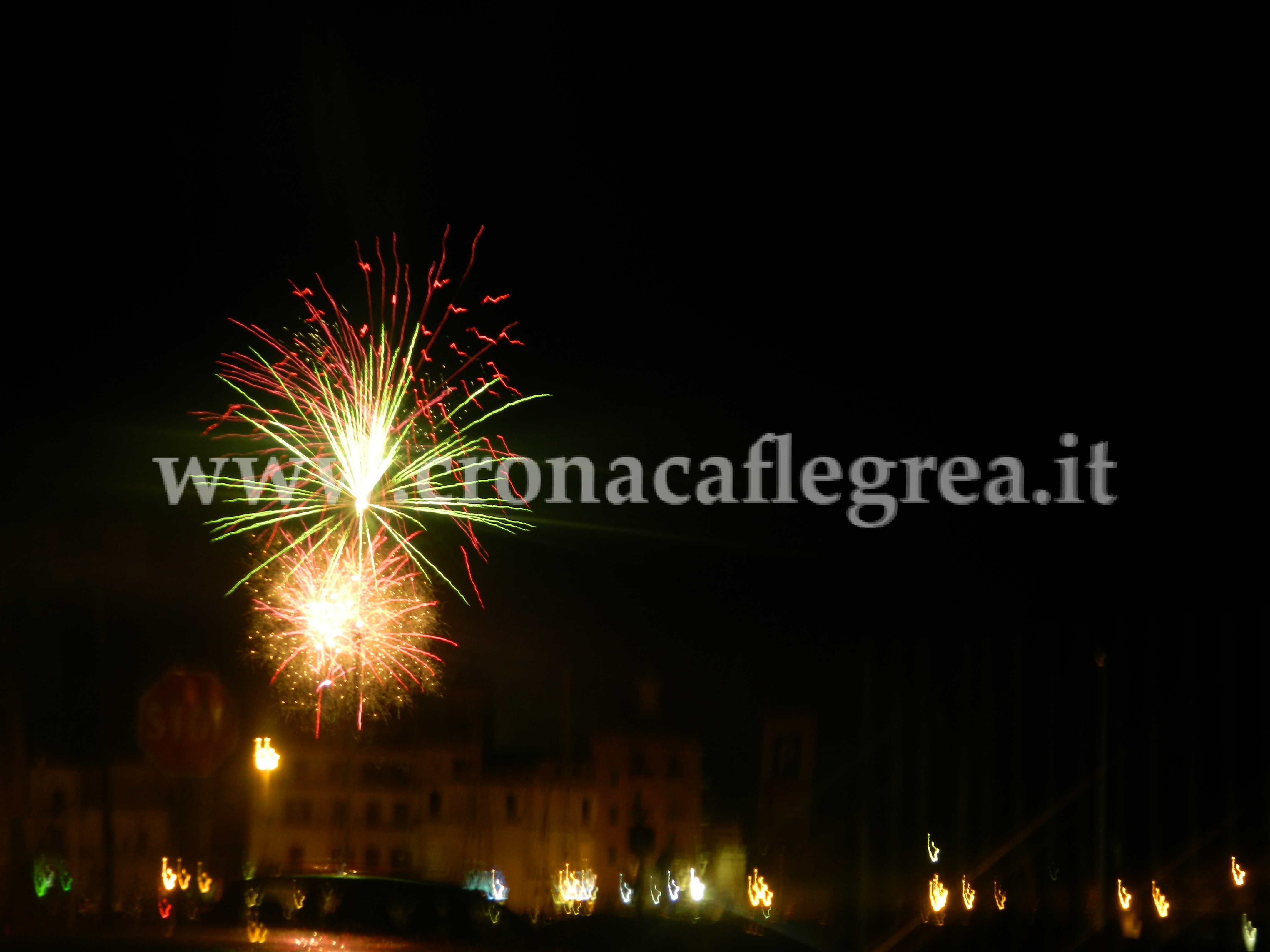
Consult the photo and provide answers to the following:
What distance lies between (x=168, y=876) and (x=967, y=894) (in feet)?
69.0

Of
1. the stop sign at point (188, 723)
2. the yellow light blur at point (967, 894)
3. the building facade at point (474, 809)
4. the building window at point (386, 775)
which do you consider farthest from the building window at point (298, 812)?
the yellow light blur at point (967, 894)

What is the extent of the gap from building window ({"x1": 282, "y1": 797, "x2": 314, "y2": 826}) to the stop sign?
6.43 metres

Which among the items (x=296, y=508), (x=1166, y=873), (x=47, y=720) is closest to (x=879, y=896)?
(x=1166, y=873)

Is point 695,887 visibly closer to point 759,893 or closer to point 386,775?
point 759,893

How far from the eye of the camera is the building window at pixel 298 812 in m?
46.2

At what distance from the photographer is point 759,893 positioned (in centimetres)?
2955

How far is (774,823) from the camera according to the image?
34438 mm

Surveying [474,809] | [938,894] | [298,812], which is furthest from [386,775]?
[938,894]

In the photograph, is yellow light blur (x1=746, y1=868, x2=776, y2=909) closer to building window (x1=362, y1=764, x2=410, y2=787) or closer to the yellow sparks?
the yellow sparks

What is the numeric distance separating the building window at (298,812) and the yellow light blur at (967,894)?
1063 inches

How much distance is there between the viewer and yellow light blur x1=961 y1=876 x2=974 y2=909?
27.2 m

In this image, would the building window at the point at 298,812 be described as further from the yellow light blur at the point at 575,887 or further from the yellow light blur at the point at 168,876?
the yellow light blur at the point at 575,887

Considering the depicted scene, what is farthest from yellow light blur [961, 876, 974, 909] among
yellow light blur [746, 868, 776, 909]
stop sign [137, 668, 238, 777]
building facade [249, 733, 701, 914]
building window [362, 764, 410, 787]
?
building window [362, 764, 410, 787]

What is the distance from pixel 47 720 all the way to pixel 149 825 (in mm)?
A: 12782
